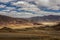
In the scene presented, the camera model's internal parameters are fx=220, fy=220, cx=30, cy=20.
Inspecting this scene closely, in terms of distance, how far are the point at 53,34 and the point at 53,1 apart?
0.68 m

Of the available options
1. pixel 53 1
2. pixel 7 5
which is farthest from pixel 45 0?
pixel 7 5

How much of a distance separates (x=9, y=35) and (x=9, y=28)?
0.48 ft

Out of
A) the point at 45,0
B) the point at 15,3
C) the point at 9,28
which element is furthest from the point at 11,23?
the point at 45,0

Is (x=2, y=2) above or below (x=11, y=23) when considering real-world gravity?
above

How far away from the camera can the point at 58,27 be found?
4.47m

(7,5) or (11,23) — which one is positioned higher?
(7,5)

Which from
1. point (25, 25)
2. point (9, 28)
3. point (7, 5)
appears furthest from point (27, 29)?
point (7, 5)

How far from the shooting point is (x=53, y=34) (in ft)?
14.6

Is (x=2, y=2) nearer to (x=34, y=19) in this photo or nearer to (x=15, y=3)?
(x=15, y=3)

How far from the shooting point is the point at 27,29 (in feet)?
14.8

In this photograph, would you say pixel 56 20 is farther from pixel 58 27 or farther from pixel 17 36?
pixel 17 36

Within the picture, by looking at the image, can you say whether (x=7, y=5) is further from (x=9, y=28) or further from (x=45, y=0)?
(x=45, y=0)

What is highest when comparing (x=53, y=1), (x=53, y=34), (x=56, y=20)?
(x=53, y=1)

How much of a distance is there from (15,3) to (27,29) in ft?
1.98
